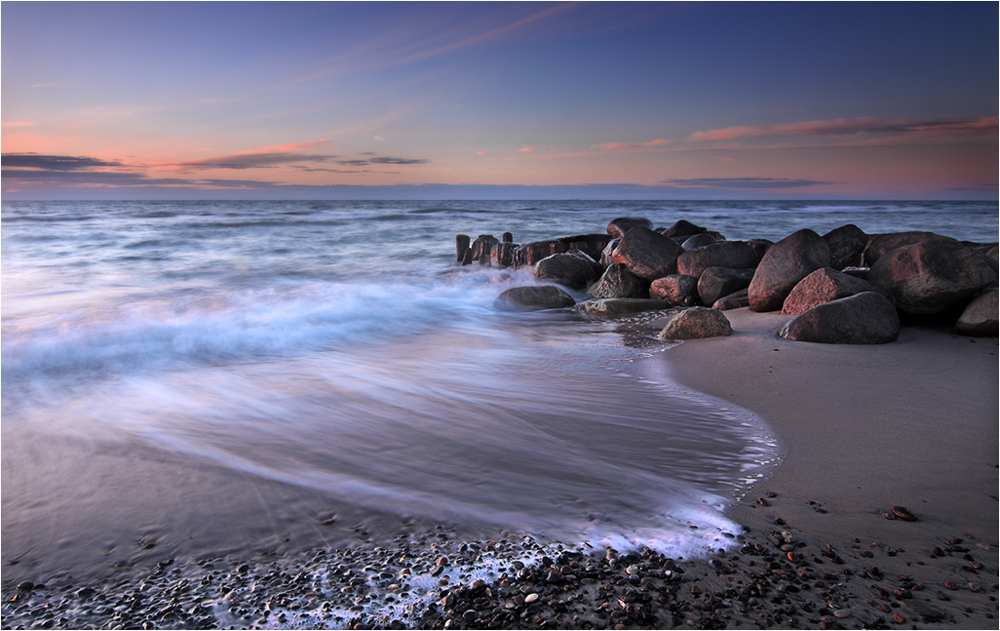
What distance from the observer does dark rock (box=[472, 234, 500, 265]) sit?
37.6ft

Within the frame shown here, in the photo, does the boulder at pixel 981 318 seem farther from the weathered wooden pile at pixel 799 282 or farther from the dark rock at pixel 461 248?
the dark rock at pixel 461 248

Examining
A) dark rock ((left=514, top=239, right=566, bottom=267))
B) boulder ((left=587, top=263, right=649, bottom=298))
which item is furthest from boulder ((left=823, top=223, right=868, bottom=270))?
dark rock ((left=514, top=239, right=566, bottom=267))

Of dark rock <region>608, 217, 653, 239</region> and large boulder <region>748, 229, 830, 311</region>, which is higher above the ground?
dark rock <region>608, 217, 653, 239</region>

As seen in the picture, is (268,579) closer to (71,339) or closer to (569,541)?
(569,541)

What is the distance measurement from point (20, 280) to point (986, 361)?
41.6 feet

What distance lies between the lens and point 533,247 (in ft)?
33.0

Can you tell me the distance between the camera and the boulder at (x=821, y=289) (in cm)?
516

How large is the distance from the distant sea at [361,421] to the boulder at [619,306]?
392 mm

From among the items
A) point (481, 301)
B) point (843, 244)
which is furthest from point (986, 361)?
point (481, 301)

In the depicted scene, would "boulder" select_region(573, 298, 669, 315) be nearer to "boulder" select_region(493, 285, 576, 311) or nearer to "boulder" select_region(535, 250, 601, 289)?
"boulder" select_region(493, 285, 576, 311)

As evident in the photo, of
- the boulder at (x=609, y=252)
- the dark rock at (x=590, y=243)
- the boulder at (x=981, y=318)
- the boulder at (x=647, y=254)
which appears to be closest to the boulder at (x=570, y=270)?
the boulder at (x=609, y=252)

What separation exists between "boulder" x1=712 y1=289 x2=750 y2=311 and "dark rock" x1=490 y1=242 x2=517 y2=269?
4592 millimetres

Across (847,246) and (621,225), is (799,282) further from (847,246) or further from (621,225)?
(621,225)

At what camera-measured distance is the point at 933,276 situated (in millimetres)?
5000
